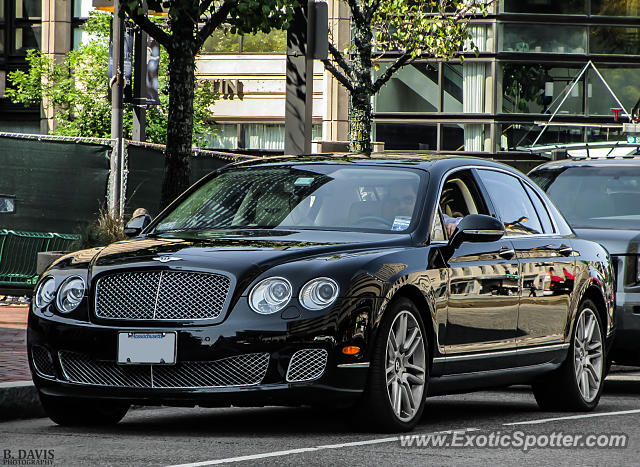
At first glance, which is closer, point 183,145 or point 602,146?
point 183,145

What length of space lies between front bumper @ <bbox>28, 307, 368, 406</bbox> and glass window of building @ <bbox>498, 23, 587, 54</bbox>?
3314cm

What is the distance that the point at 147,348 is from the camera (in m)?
7.20

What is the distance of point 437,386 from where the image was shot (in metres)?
7.98

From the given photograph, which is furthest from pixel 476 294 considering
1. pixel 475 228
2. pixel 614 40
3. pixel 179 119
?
pixel 614 40

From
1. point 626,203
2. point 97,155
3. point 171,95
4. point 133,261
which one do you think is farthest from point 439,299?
point 97,155

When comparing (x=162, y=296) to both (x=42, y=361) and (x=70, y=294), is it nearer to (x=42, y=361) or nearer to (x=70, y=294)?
(x=70, y=294)

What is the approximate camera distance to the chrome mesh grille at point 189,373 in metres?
7.14

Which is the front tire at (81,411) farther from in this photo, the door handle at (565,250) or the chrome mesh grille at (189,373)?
the door handle at (565,250)

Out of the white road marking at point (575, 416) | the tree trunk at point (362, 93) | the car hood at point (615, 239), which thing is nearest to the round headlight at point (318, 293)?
the white road marking at point (575, 416)

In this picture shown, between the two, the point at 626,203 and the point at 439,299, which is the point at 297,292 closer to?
the point at 439,299

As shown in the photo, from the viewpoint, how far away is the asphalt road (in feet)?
21.6

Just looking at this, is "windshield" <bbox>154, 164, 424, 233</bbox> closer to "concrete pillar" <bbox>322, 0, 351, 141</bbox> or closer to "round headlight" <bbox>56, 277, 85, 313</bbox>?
"round headlight" <bbox>56, 277, 85, 313</bbox>

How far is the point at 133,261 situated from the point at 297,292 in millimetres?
950

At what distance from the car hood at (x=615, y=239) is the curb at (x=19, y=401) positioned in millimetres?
4727
